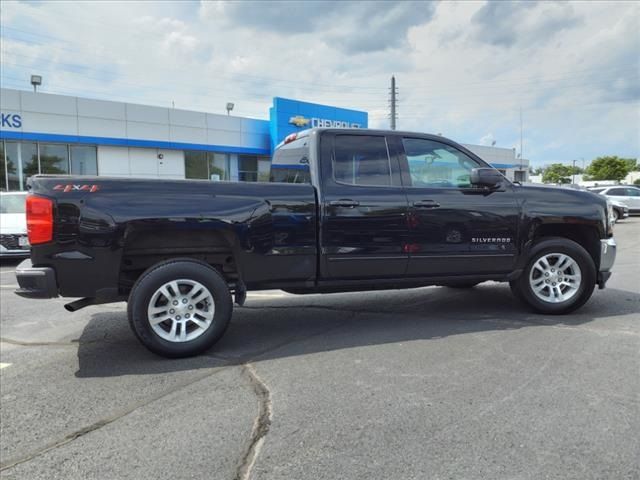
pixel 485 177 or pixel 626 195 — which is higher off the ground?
pixel 626 195

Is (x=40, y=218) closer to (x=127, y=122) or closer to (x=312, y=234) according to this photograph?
(x=312, y=234)

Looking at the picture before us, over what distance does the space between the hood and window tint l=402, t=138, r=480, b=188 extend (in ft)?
30.7

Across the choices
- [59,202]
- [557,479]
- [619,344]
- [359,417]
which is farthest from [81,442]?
[619,344]

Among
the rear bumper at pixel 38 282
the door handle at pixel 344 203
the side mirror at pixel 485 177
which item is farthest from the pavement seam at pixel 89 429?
the side mirror at pixel 485 177

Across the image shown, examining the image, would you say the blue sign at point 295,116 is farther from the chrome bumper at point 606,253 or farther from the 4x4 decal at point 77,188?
the 4x4 decal at point 77,188

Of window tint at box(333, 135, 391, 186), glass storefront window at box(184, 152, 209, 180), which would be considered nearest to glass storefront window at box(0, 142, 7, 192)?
glass storefront window at box(184, 152, 209, 180)

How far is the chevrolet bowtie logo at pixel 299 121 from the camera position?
90.0 feet

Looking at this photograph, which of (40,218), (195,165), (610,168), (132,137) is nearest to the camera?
(40,218)

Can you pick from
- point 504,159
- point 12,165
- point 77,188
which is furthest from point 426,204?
point 504,159

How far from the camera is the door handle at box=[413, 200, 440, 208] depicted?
200 inches

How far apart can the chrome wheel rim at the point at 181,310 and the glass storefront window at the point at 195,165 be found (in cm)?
2226

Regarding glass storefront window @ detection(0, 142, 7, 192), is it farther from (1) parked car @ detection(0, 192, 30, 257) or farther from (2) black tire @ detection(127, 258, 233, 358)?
(2) black tire @ detection(127, 258, 233, 358)

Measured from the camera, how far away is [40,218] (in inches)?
159

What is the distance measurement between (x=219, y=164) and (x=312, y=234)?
23091mm
